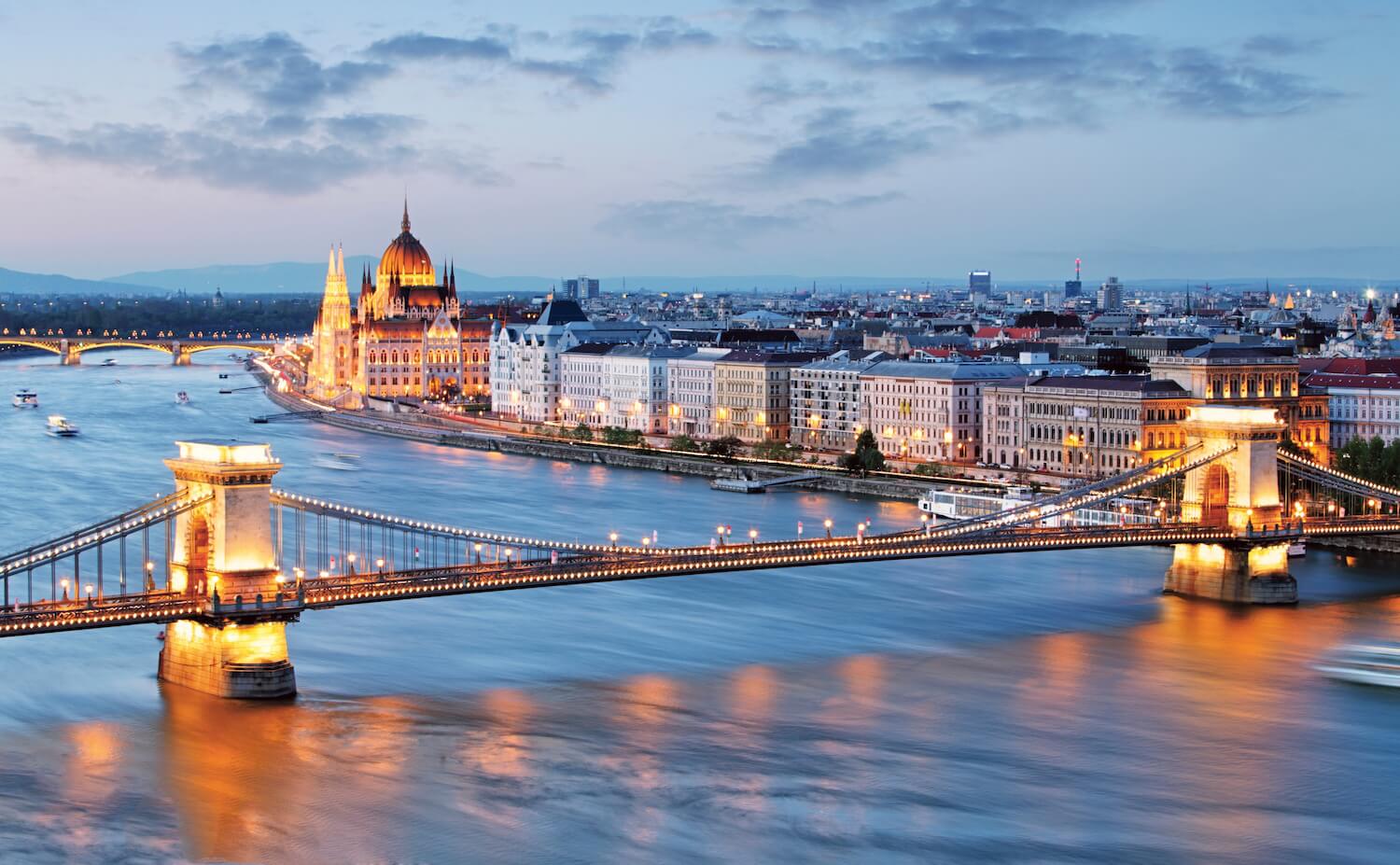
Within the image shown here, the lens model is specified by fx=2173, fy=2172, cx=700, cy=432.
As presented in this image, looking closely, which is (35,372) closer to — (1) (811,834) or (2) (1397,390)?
(2) (1397,390)

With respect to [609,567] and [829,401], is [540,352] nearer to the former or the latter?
[829,401]

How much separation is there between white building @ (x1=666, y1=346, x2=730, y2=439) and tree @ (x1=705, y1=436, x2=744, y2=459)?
5.36 metres

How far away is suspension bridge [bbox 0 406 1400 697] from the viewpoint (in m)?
20.1

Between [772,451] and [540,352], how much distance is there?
1770cm

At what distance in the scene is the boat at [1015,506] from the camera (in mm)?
32125

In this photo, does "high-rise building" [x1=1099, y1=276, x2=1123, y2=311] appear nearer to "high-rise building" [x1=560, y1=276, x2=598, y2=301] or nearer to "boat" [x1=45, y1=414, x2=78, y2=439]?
"high-rise building" [x1=560, y1=276, x2=598, y2=301]

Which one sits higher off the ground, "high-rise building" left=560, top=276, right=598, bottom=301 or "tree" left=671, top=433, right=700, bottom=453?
"high-rise building" left=560, top=276, right=598, bottom=301

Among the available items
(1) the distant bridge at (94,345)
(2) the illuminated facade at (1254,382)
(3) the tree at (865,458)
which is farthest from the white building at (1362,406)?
(1) the distant bridge at (94,345)

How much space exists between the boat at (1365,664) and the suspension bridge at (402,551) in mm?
3308

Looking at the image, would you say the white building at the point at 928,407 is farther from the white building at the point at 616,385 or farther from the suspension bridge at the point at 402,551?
the suspension bridge at the point at 402,551

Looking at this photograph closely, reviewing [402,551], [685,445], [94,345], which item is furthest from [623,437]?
[94,345]

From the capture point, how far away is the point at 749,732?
1972 centimetres

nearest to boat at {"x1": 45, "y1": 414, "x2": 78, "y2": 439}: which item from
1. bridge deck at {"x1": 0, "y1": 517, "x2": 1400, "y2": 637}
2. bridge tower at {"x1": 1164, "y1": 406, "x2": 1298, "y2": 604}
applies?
bridge deck at {"x1": 0, "y1": 517, "x2": 1400, "y2": 637}

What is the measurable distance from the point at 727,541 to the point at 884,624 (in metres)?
5.94
